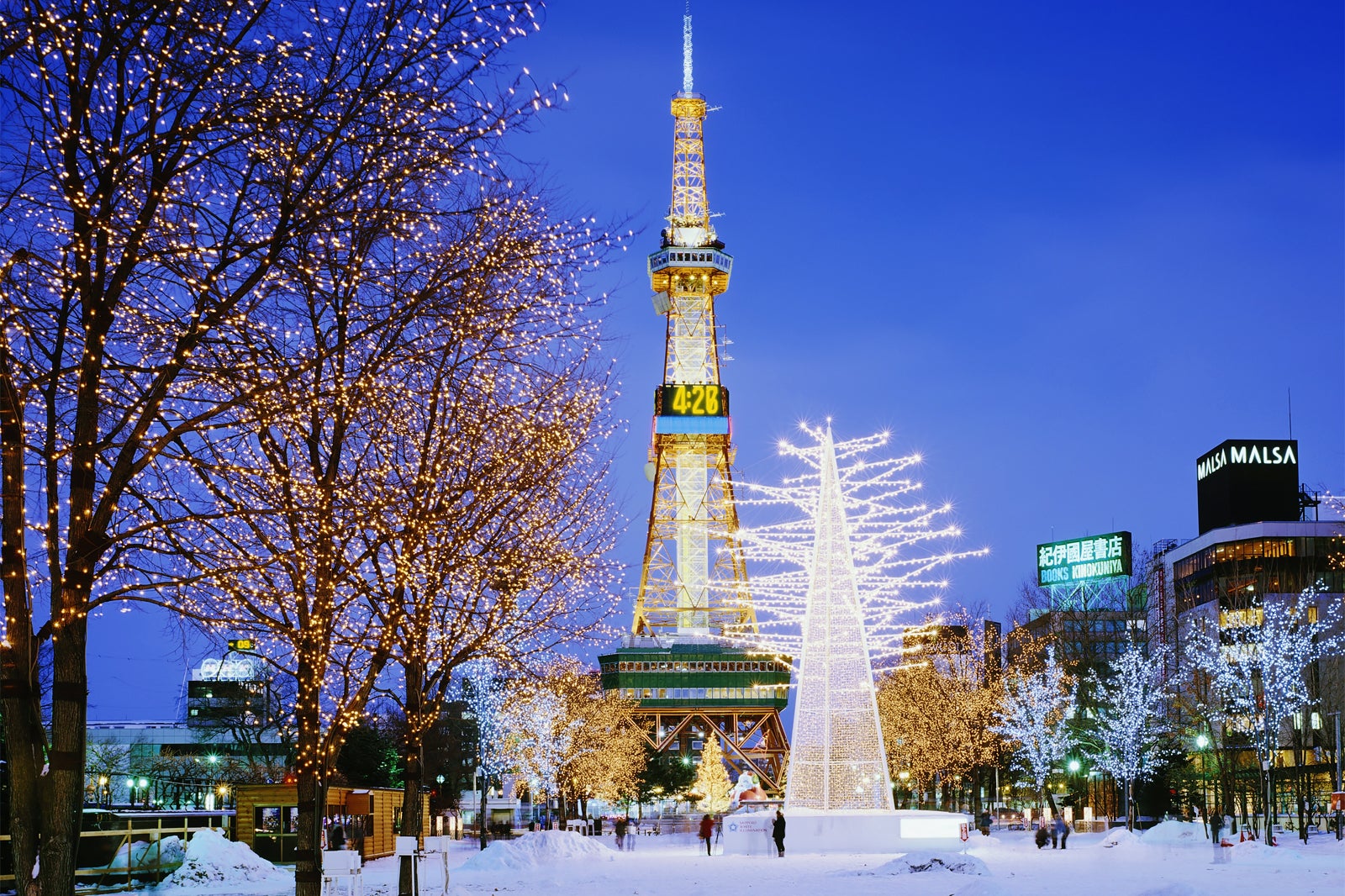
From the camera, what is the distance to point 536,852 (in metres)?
34.9

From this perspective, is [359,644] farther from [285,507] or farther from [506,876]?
[506,876]

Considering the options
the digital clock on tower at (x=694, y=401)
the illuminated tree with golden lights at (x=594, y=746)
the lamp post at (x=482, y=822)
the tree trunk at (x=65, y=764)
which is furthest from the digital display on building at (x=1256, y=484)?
the tree trunk at (x=65, y=764)

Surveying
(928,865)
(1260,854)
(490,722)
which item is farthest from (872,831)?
(490,722)

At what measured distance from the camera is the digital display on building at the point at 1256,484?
9775 centimetres

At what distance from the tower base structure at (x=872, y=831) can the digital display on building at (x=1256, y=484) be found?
68341 millimetres

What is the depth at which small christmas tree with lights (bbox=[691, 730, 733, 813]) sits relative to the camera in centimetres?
8588

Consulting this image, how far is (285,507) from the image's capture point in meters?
12.8

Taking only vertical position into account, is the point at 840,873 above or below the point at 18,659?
below

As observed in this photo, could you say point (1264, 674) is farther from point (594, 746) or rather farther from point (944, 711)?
point (594, 746)

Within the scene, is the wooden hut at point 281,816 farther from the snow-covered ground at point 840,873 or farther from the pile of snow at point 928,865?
the pile of snow at point 928,865

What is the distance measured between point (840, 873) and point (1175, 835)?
1856 centimetres

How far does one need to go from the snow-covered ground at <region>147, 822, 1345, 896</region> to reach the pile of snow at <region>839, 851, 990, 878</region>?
0.03m

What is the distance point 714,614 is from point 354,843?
79.7 metres

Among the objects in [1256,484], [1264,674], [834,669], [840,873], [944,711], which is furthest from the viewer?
[1256,484]
